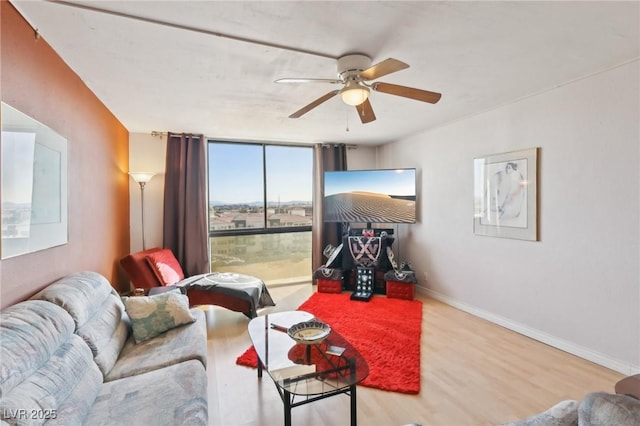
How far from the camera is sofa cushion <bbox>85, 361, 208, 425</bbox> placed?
4.25 feet

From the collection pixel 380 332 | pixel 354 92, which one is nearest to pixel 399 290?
pixel 380 332

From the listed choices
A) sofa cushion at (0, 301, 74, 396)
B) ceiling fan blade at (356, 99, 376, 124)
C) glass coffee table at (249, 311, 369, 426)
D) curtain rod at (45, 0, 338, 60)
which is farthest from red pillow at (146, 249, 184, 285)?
ceiling fan blade at (356, 99, 376, 124)

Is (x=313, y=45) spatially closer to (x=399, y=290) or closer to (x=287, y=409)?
(x=287, y=409)

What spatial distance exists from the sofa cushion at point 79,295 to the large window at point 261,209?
2516 millimetres

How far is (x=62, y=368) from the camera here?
136cm

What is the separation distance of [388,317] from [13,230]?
322 centimetres

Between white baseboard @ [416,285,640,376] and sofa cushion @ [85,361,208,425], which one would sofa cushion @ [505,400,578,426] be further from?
white baseboard @ [416,285,640,376]

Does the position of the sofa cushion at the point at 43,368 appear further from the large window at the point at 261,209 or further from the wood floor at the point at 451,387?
the large window at the point at 261,209

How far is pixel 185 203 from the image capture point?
165 inches

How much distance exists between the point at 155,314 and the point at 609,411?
A: 94.1 inches

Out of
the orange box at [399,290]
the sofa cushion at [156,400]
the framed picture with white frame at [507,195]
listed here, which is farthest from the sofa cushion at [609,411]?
the orange box at [399,290]

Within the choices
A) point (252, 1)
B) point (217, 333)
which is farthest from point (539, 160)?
point (217, 333)

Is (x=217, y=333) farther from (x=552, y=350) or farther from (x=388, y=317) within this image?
(x=552, y=350)

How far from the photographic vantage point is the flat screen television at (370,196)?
4332mm
